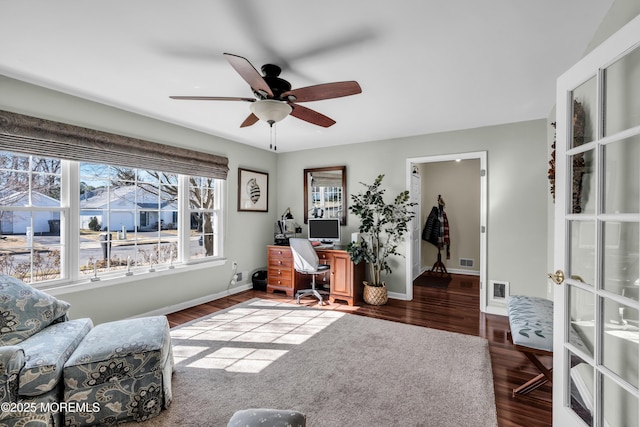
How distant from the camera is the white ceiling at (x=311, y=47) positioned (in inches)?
63.7

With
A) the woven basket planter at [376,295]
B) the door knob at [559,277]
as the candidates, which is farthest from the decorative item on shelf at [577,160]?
the woven basket planter at [376,295]

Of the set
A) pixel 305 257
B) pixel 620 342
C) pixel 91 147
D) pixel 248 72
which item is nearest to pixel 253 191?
pixel 305 257

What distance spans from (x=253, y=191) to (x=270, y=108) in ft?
9.25

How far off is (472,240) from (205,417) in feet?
19.0

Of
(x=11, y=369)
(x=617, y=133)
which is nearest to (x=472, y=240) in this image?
(x=617, y=133)

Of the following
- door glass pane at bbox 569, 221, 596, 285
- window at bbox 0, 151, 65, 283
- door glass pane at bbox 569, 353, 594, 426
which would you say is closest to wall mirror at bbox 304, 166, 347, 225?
window at bbox 0, 151, 65, 283

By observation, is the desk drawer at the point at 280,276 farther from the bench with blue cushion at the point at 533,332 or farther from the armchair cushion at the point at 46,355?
the bench with blue cushion at the point at 533,332

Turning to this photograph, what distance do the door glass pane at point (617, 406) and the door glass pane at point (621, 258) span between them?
0.40m

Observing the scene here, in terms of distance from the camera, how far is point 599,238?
129 centimetres

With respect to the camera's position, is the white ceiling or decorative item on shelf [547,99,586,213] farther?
the white ceiling

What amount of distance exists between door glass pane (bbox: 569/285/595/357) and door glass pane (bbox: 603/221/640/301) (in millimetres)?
149

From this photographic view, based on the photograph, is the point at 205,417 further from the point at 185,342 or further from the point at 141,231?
the point at 141,231

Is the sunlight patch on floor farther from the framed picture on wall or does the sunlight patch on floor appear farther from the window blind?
the window blind

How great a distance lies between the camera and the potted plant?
161 inches
